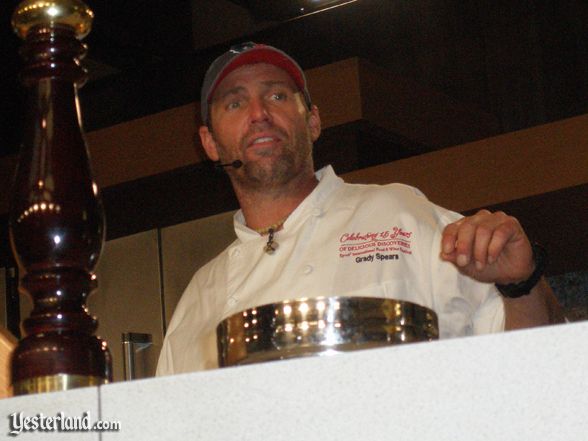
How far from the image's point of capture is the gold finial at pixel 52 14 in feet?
2.70

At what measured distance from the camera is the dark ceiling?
3146mm

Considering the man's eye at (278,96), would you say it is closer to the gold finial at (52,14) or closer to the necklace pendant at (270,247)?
the necklace pendant at (270,247)

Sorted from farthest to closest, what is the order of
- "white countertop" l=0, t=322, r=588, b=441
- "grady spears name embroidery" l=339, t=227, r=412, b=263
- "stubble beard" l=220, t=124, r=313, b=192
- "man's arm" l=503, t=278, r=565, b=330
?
1. "stubble beard" l=220, t=124, r=313, b=192
2. "grady spears name embroidery" l=339, t=227, r=412, b=263
3. "man's arm" l=503, t=278, r=565, b=330
4. "white countertop" l=0, t=322, r=588, b=441

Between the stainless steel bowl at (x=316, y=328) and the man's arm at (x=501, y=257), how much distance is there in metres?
0.23

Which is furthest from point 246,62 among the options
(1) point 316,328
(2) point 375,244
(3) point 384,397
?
(3) point 384,397

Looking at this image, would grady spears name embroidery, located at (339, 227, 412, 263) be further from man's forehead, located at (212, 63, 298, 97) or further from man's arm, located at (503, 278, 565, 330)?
man's forehead, located at (212, 63, 298, 97)

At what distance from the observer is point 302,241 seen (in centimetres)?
165

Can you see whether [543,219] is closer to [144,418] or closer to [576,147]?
Result: [576,147]

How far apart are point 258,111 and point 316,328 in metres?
1.22

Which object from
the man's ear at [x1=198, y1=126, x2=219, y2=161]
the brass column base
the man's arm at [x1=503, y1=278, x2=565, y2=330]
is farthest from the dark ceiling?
the brass column base

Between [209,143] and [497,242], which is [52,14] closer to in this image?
[497,242]

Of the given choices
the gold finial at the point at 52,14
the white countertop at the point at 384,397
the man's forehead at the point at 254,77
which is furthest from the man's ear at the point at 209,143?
the white countertop at the point at 384,397

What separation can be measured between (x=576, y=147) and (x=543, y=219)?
200mm

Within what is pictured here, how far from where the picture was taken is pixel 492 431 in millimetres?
515
